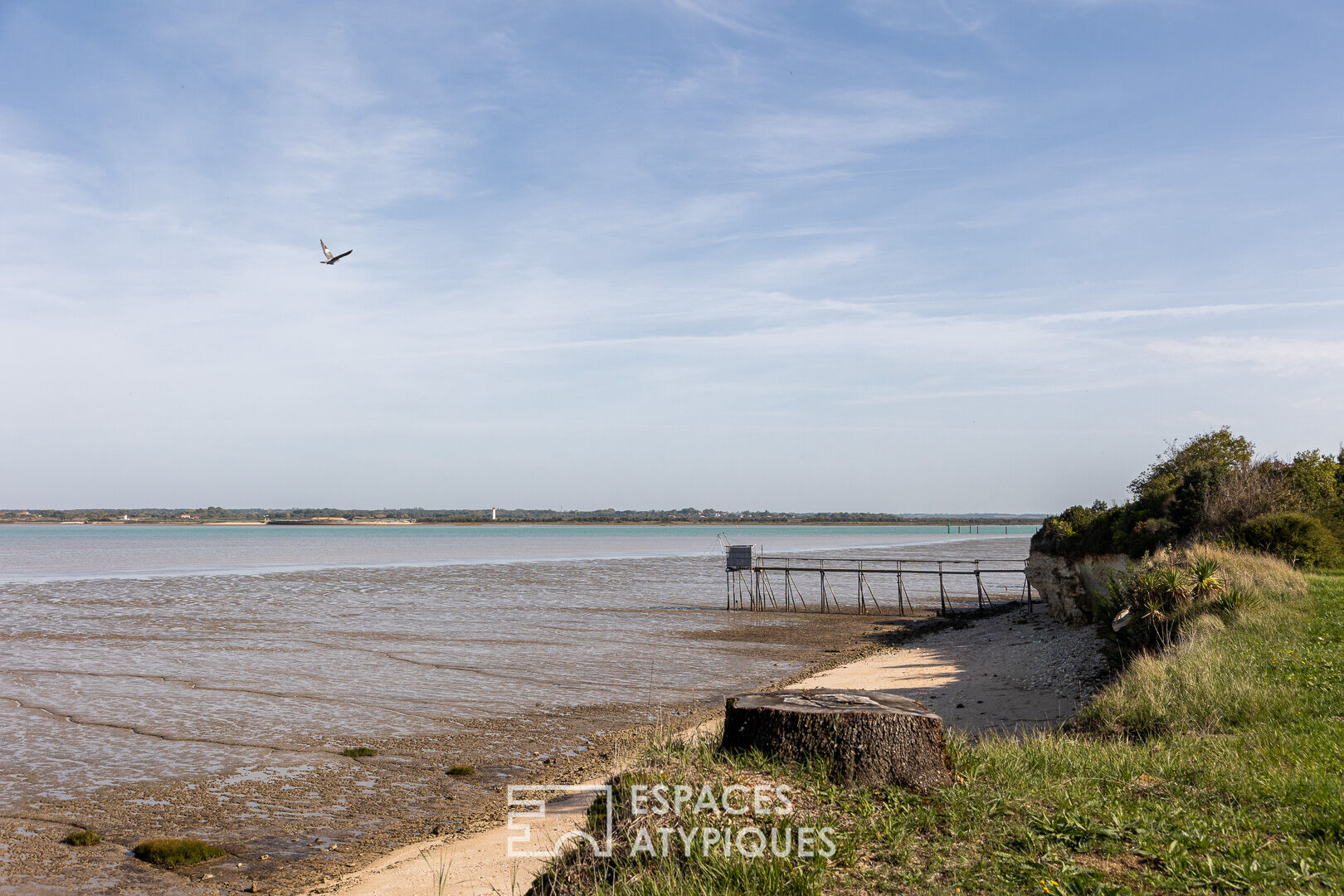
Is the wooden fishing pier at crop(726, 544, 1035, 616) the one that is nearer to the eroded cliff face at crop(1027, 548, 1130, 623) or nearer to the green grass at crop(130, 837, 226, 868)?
the eroded cliff face at crop(1027, 548, 1130, 623)

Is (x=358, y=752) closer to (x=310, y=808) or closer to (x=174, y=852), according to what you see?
(x=310, y=808)

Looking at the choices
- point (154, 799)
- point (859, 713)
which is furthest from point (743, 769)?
point (154, 799)

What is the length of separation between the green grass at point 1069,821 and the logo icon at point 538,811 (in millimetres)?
1270

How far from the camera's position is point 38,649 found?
2500 cm

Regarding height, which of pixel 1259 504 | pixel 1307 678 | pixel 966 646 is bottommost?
pixel 966 646

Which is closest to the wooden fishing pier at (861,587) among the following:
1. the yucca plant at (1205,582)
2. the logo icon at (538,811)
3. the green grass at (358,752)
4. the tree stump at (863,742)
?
the yucca plant at (1205,582)

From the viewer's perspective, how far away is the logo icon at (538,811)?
8449 millimetres

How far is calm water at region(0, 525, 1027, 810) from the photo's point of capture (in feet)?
48.4

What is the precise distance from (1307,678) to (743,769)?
24.3 feet

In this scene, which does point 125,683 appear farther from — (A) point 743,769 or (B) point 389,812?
(A) point 743,769

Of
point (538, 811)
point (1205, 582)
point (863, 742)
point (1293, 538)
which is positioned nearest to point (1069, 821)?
point (863, 742)

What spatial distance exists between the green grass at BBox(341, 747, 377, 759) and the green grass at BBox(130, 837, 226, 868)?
3.88 meters

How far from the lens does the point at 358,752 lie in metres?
13.8

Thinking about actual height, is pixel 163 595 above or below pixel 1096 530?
below
